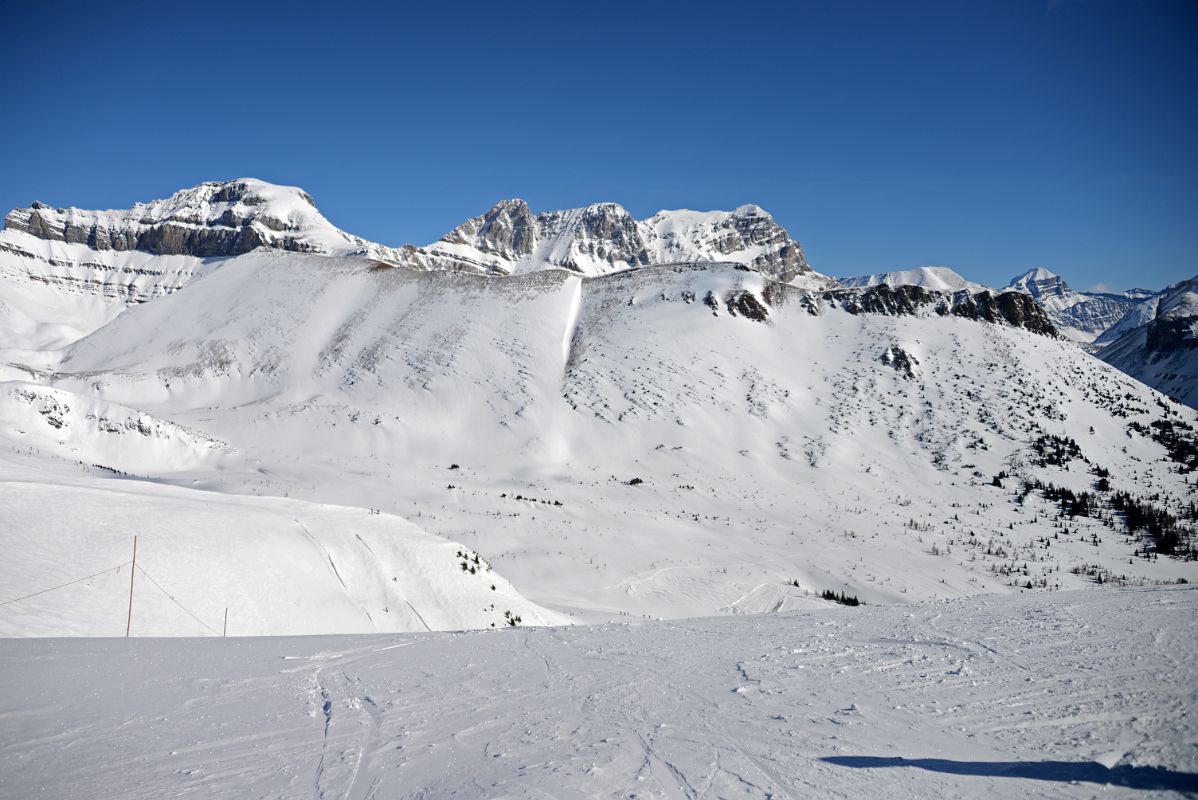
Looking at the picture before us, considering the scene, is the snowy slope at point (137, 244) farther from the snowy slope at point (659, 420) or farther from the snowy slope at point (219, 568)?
the snowy slope at point (219, 568)

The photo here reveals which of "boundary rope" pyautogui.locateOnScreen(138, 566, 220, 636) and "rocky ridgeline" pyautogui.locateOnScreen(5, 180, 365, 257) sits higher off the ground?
"rocky ridgeline" pyautogui.locateOnScreen(5, 180, 365, 257)

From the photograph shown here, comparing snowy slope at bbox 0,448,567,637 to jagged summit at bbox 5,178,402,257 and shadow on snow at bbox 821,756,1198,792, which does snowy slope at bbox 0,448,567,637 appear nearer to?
shadow on snow at bbox 821,756,1198,792

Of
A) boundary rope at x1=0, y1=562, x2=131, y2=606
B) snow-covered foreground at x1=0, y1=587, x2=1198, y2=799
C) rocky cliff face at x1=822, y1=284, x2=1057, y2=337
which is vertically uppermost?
rocky cliff face at x1=822, y1=284, x2=1057, y2=337

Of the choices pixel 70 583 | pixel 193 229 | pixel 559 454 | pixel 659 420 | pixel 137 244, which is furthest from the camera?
pixel 193 229

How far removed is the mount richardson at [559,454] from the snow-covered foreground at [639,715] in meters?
7.14

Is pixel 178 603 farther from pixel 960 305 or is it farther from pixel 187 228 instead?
pixel 187 228

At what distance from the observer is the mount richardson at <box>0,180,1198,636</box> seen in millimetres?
16016

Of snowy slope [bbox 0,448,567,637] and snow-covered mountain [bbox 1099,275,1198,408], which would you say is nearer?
snowy slope [bbox 0,448,567,637]

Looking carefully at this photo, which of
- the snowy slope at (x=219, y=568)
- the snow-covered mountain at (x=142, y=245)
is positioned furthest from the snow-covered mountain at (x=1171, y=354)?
the snow-covered mountain at (x=142, y=245)

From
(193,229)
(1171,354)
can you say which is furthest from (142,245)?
(1171,354)

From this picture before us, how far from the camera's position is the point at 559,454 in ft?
159

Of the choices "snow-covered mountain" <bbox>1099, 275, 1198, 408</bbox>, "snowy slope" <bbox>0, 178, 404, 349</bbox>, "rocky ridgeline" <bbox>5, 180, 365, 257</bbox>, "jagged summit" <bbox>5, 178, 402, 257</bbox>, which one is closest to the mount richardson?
"snow-covered mountain" <bbox>1099, 275, 1198, 408</bbox>

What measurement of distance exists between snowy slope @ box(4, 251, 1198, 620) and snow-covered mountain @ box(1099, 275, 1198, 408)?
78416 millimetres

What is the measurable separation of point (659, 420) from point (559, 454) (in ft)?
30.6
